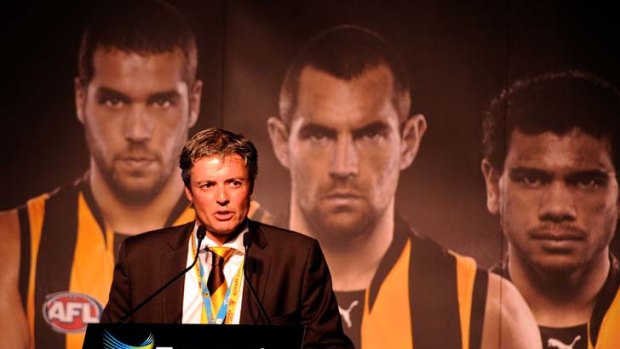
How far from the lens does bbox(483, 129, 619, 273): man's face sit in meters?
4.55

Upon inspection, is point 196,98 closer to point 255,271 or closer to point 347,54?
point 347,54

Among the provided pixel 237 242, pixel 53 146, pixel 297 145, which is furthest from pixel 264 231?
pixel 53 146

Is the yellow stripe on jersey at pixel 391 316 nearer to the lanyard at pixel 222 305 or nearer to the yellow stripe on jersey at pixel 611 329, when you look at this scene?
the yellow stripe on jersey at pixel 611 329

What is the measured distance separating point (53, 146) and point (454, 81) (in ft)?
6.37

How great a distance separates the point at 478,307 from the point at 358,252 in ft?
2.02

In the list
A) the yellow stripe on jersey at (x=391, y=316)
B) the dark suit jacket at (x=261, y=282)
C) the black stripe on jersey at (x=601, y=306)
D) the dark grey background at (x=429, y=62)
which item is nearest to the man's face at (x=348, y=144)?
the dark grey background at (x=429, y=62)

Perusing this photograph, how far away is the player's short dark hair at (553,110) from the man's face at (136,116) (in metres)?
1.42

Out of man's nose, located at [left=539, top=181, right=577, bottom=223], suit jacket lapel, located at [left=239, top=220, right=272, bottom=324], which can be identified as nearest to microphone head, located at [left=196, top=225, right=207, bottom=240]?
suit jacket lapel, located at [left=239, top=220, right=272, bottom=324]

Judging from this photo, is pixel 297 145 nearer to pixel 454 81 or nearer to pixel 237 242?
pixel 454 81

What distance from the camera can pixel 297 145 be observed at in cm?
464

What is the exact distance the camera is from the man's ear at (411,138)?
4605mm

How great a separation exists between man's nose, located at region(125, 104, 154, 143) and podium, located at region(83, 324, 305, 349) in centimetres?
269

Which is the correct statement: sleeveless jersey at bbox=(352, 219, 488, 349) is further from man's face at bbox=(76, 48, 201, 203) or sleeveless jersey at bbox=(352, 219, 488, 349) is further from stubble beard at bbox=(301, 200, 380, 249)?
man's face at bbox=(76, 48, 201, 203)

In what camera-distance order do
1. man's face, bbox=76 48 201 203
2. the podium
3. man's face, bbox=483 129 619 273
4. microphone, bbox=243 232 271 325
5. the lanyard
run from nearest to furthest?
the podium → microphone, bbox=243 232 271 325 → the lanyard → man's face, bbox=483 129 619 273 → man's face, bbox=76 48 201 203
